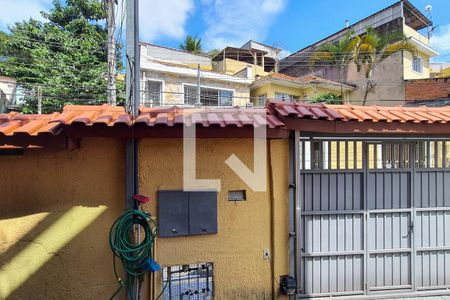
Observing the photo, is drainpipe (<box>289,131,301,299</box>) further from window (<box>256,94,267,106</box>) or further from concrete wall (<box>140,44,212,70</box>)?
concrete wall (<box>140,44,212,70</box>)

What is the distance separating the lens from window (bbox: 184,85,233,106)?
17.5 meters

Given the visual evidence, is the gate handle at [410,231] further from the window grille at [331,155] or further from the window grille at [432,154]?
the window grille at [331,155]

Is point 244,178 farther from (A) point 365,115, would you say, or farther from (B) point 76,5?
(B) point 76,5

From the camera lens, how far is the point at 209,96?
698 inches

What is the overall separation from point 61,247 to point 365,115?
459 centimetres

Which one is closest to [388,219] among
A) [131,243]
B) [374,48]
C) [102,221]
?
[131,243]

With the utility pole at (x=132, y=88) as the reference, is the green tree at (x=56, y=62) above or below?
above

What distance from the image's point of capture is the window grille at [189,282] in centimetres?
404

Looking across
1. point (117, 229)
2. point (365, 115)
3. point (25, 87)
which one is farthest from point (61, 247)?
point (25, 87)

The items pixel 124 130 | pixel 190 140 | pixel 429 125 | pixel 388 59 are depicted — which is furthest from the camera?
pixel 388 59

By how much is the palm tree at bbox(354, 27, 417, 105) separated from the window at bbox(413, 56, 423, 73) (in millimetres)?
1857

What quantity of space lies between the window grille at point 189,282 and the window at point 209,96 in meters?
14.1

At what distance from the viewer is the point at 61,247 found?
3.67m

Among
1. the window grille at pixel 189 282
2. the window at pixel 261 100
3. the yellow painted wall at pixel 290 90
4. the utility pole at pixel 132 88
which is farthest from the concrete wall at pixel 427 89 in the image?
the utility pole at pixel 132 88
